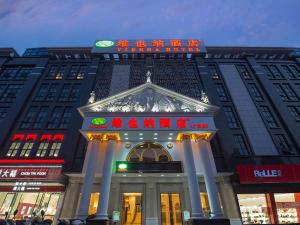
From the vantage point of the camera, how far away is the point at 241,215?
22.8 meters

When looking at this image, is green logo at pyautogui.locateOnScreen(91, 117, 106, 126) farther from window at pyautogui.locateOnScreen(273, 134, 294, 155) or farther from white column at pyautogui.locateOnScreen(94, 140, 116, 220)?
window at pyautogui.locateOnScreen(273, 134, 294, 155)

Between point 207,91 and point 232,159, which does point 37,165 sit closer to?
point 232,159

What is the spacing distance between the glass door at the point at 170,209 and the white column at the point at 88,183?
30.0 ft

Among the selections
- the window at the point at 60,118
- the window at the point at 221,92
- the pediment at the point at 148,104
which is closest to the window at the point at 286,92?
the window at the point at 221,92

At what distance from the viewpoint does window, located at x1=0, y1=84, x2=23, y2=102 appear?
3277 centimetres

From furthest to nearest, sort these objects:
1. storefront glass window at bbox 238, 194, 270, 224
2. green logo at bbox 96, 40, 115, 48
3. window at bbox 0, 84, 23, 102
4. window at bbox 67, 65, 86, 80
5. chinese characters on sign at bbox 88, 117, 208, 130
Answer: green logo at bbox 96, 40, 115, 48, window at bbox 67, 65, 86, 80, window at bbox 0, 84, 23, 102, storefront glass window at bbox 238, 194, 270, 224, chinese characters on sign at bbox 88, 117, 208, 130

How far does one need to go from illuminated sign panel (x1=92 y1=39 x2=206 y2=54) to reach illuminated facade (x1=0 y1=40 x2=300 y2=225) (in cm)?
795

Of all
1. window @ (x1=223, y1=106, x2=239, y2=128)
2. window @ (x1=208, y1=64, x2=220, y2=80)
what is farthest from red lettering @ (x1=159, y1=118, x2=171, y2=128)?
window @ (x1=208, y1=64, x2=220, y2=80)

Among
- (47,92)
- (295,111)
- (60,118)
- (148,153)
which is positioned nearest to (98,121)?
(148,153)

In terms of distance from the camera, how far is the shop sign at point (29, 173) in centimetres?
2298

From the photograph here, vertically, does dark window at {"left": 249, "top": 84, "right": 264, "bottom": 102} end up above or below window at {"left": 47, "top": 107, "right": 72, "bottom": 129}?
above

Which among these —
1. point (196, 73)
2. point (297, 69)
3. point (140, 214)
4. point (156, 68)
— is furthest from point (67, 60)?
point (297, 69)

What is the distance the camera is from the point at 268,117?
31.3 metres

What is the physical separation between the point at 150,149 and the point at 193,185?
24.8ft
